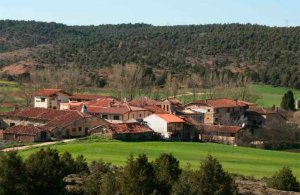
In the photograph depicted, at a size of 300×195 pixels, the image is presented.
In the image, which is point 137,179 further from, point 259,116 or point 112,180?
point 259,116

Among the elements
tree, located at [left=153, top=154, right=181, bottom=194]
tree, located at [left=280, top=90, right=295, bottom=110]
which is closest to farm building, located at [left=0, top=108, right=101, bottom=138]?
tree, located at [left=153, top=154, right=181, bottom=194]

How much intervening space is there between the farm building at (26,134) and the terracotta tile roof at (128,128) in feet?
19.1

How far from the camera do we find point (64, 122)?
184 ft

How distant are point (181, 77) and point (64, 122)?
5011cm

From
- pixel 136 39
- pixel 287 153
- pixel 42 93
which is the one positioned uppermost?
pixel 136 39

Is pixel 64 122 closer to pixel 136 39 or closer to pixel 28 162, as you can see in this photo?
pixel 28 162

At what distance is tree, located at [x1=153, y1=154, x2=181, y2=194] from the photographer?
24.5 m

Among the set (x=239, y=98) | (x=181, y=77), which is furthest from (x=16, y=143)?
(x=181, y=77)

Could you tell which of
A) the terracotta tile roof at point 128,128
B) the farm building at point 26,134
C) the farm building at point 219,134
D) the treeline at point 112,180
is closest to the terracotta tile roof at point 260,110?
the farm building at point 219,134

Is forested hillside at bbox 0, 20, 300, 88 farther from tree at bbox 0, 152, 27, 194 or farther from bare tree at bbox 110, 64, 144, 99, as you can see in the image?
tree at bbox 0, 152, 27, 194

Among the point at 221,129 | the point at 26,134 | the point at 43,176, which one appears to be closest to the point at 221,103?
the point at 221,129

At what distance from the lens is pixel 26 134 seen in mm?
53156

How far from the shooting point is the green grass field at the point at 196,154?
41.1m

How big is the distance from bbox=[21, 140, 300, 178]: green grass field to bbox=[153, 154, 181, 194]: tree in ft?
38.3
